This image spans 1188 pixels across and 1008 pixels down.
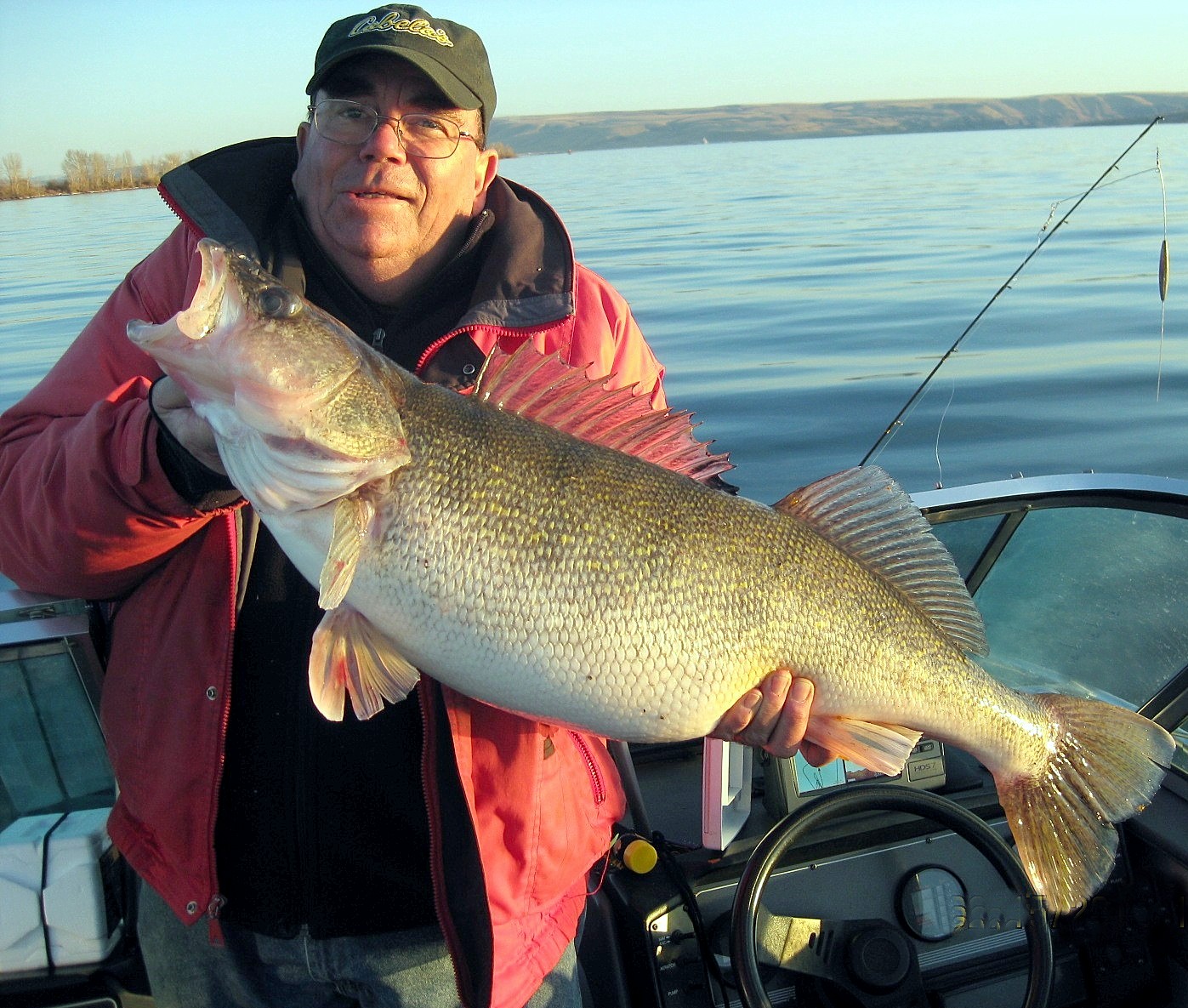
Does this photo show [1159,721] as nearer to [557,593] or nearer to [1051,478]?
[1051,478]

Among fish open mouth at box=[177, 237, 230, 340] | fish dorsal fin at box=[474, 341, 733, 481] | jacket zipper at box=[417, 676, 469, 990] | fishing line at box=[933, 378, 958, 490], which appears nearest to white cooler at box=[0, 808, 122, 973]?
jacket zipper at box=[417, 676, 469, 990]

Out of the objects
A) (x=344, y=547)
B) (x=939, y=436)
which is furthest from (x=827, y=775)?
(x=939, y=436)

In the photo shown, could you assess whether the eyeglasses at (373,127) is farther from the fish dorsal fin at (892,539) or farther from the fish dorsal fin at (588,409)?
the fish dorsal fin at (892,539)

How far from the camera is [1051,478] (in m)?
3.34

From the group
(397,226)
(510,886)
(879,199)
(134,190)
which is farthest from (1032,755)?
(134,190)

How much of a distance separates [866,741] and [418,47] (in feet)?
5.74

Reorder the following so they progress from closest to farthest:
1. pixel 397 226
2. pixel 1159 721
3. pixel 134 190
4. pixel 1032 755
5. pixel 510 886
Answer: pixel 510 886 → pixel 397 226 → pixel 1032 755 → pixel 1159 721 → pixel 134 190

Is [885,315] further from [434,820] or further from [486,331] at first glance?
[434,820]

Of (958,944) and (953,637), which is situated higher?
(953,637)

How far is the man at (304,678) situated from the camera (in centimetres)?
196

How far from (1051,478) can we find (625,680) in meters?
1.98

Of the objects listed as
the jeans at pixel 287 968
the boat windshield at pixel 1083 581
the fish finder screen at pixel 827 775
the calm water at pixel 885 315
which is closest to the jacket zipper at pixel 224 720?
the jeans at pixel 287 968

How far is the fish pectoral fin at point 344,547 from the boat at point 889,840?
92 centimetres

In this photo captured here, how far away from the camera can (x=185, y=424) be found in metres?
1.85
